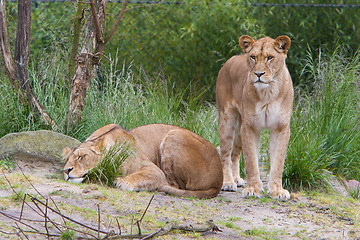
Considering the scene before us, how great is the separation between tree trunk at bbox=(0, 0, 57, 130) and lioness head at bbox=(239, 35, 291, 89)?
9.12 feet

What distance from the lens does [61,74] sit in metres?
7.98

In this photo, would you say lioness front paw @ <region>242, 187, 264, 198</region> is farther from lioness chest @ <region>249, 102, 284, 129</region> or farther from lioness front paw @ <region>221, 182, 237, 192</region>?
lioness chest @ <region>249, 102, 284, 129</region>

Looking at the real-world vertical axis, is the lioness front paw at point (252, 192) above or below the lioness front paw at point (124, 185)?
below

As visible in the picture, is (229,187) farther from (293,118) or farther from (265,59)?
(293,118)

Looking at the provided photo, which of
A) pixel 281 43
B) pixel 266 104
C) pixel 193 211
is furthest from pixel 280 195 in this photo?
pixel 281 43

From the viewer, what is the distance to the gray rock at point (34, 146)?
5969 mm

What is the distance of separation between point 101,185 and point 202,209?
1035 millimetres

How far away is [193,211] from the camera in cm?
488

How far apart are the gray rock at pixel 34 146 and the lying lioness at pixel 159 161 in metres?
0.56

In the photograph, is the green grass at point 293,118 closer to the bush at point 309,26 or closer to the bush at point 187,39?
the bush at point 187,39

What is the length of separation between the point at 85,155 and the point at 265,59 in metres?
2.06

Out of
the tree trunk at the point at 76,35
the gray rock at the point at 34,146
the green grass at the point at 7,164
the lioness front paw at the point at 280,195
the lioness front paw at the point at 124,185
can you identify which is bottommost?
the lioness front paw at the point at 280,195

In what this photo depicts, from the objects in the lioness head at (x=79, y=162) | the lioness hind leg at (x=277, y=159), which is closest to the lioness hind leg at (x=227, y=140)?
the lioness hind leg at (x=277, y=159)

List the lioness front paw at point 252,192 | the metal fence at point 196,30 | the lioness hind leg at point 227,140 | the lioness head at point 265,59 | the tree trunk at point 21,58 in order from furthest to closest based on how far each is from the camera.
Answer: the metal fence at point 196,30 → the tree trunk at point 21,58 → the lioness hind leg at point 227,140 → the lioness front paw at point 252,192 → the lioness head at point 265,59
